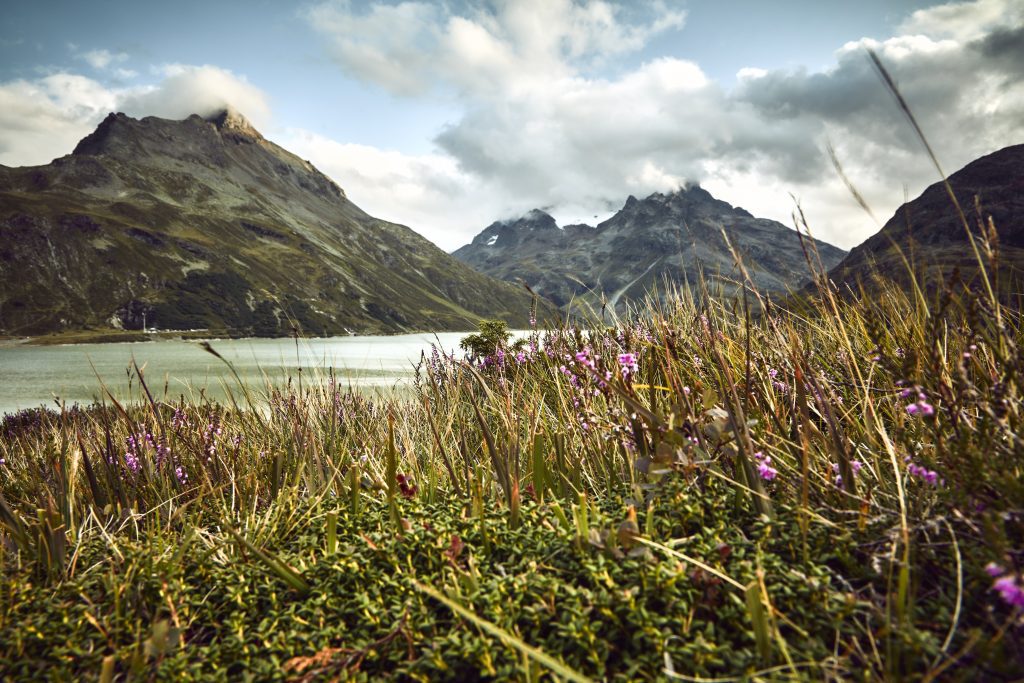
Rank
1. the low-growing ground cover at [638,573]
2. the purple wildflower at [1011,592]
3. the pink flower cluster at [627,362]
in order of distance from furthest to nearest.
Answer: the pink flower cluster at [627,362], the low-growing ground cover at [638,573], the purple wildflower at [1011,592]

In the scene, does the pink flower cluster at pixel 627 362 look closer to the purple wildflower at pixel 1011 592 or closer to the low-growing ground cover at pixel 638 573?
the low-growing ground cover at pixel 638 573

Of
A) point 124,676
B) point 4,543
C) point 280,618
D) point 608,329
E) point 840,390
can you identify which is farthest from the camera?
point 608,329

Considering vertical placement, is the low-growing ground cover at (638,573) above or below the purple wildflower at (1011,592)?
below

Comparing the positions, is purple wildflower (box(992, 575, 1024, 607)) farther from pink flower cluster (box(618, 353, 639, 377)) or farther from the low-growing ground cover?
pink flower cluster (box(618, 353, 639, 377))

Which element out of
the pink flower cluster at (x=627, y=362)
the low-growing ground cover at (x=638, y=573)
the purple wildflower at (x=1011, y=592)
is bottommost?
the low-growing ground cover at (x=638, y=573)

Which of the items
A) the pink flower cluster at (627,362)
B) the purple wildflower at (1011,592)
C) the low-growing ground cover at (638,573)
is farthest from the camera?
the pink flower cluster at (627,362)

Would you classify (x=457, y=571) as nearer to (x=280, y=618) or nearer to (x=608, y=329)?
(x=280, y=618)

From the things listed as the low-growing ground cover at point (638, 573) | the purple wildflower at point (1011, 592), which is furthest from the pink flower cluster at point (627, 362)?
the purple wildflower at point (1011, 592)

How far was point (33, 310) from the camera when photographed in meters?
130

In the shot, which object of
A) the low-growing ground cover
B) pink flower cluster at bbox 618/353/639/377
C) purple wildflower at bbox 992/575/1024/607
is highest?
pink flower cluster at bbox 618/353/639/377

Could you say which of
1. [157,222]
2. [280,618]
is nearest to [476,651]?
[280,618]

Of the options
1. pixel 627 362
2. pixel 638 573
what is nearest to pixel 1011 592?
pixel 638 573

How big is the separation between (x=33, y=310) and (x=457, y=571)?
180 metres

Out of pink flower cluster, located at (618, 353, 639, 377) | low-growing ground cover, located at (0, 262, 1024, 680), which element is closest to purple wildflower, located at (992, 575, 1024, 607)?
low-growing ground cover, located at (0, 262, 1024, 680)
